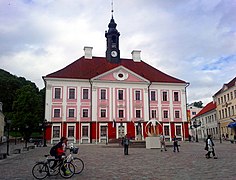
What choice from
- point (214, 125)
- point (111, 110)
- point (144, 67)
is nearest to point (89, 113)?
point (111, 110)

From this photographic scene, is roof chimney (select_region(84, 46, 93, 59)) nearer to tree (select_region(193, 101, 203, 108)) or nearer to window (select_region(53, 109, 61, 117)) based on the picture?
window (select_region(53, 109, 61, 117))

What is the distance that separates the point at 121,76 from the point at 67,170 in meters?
37.0

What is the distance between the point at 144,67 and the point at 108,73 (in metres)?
9.23

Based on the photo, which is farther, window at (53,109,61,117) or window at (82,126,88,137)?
window at (82,126,88,137)

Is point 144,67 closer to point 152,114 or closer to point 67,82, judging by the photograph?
point 152,114

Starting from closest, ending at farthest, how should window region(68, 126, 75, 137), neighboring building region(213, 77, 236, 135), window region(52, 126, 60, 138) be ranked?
window region(52, 126, 60, 138) → window region(68, 126, 75, 137) → neighboring building region(213, 77, 236, 135)

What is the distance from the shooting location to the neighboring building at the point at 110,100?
43625mm

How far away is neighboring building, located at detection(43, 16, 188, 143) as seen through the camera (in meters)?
43.6

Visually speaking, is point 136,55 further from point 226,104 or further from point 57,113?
point 226,104

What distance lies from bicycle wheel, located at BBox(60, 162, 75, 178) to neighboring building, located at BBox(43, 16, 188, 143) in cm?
3246

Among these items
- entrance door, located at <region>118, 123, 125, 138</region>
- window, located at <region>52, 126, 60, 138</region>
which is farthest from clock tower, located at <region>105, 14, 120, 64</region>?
window, located at <region>52, 126, 60, 138</region>

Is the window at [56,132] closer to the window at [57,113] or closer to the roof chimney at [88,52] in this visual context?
the window at [57,113]

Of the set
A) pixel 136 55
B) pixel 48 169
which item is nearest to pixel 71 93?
pixel 136 55

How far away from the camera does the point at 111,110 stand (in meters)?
45.3
